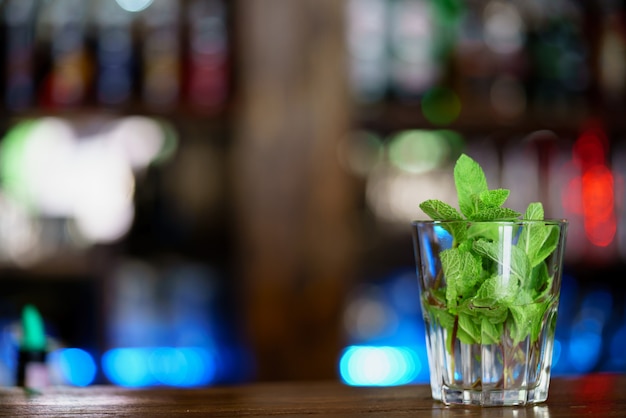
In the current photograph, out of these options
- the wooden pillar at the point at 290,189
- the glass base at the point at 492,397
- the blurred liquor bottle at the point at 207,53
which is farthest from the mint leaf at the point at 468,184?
the blurred liquor bottle at the point at 207,53

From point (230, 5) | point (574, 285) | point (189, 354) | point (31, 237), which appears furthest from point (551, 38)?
point (31, 237)

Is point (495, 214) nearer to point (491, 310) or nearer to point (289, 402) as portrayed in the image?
point (491, 310)

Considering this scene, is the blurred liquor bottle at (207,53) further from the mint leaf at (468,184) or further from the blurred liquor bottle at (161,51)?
the mint leaf at (468,184)

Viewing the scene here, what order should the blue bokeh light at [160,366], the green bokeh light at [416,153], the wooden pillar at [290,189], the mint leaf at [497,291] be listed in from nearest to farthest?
the mint leaf at [497,291]
the wooden pillar at [290,189]
the blue bokeh light at [160,366]
the green bokeh light at [416,153]

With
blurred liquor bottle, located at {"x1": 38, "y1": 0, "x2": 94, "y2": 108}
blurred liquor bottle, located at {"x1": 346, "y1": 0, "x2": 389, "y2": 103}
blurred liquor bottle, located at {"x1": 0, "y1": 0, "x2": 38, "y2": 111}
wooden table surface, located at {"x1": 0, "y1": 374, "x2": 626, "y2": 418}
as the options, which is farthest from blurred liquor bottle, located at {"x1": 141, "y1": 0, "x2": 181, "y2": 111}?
wooden table surface, located at {"x1": 0, "y1": 374, "x2": 626, "y2": 418}

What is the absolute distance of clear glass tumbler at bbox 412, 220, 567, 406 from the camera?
67cm

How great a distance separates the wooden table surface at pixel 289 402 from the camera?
67 cm

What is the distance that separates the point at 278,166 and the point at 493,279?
4.04ft

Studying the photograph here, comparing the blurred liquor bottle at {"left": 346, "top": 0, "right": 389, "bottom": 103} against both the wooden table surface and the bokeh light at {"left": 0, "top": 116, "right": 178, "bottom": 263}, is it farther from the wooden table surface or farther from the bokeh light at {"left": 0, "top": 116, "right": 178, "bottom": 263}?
the wooden table surface

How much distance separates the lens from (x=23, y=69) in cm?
200

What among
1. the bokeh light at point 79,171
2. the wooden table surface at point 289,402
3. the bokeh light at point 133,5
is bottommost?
the wooden table surface at point 289,402

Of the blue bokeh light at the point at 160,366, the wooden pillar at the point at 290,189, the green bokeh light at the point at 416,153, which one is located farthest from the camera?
the green bokeh light at the point at 416,153

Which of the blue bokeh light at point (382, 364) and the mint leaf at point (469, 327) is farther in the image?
the blue bokeh light at point (382, 364)

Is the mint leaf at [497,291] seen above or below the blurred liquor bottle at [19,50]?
below
